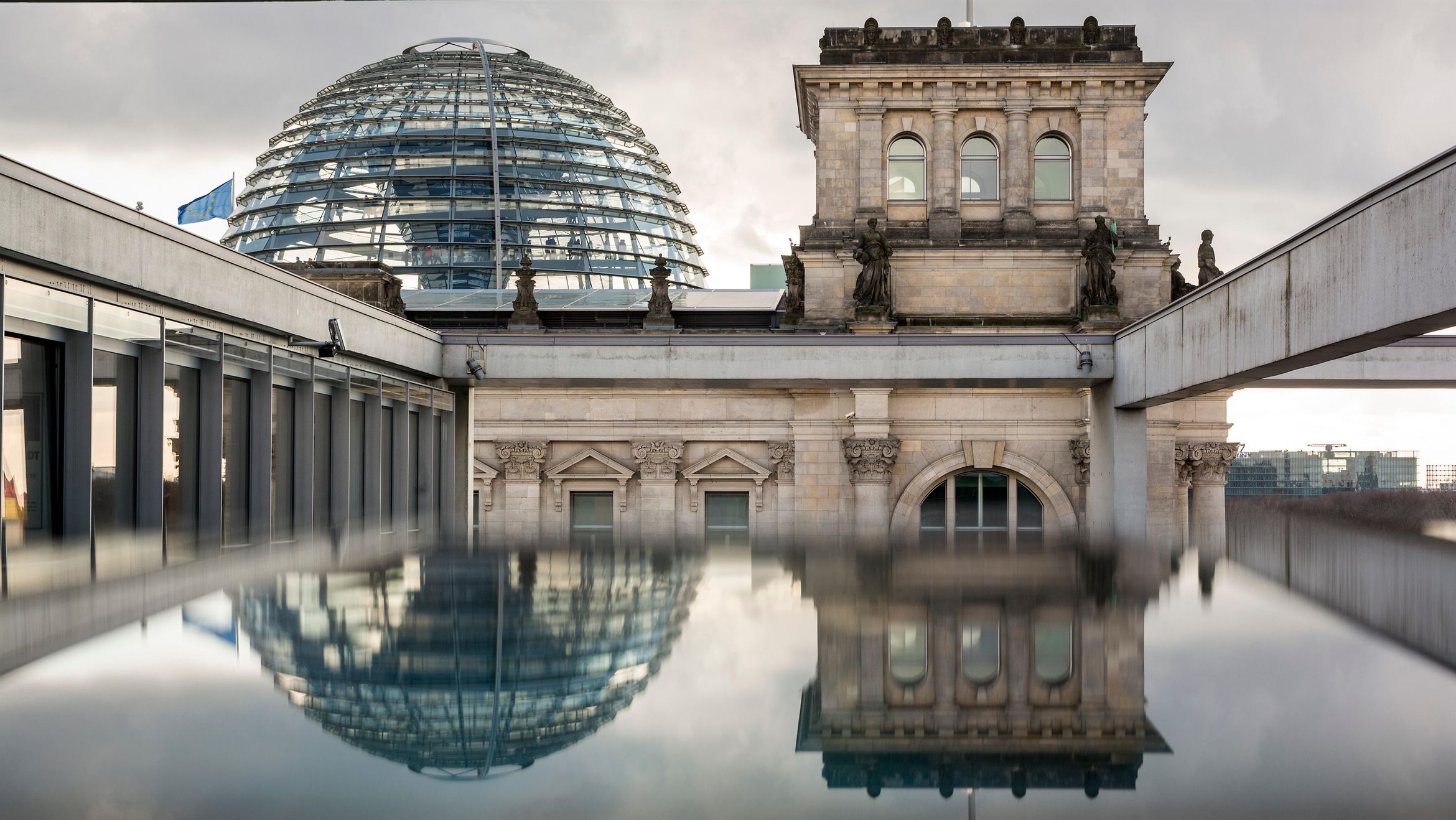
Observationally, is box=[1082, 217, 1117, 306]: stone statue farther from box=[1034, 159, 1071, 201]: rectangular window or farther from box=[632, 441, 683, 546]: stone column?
box=[632, 441, 683, 546]: stone column

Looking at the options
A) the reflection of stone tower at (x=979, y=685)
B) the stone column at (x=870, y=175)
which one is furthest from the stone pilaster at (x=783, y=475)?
the reflection of stone tower at (x=979, y=685)

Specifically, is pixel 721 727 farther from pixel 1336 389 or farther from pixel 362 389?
pixel 1336 389

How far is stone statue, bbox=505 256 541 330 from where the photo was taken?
3834 centimetres

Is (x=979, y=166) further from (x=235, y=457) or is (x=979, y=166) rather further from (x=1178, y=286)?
(x=235, y=457)

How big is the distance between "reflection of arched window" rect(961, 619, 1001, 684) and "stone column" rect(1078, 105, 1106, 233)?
3215 centimetres

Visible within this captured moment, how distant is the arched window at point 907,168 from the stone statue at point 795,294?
3488 mm

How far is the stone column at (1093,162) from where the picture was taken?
38.5 metres

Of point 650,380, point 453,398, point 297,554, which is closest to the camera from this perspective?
point 297,554

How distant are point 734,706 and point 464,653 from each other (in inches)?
69.6

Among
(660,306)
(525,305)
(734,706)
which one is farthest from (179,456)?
(525,305)

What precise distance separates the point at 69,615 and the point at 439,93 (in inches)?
2501

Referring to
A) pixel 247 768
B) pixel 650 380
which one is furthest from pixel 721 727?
pixel 650 380

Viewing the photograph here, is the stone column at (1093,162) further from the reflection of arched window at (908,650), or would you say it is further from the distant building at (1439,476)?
the reflection of arched window at (908,650)

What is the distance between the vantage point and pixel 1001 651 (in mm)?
7555
